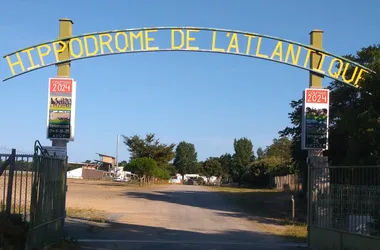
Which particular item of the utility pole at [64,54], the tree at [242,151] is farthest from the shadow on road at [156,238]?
the tree at [242,151]

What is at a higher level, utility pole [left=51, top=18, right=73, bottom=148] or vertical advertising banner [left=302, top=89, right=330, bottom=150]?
utility pole [left=51, top=18, right=73, bottom=148]

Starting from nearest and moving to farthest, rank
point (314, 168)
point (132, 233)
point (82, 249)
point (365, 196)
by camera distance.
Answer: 1. point (365, 196)
2. point (82, 249)
3. point (314, 168)
4. point (132, 233)

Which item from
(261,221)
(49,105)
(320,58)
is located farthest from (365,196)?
(261,221)

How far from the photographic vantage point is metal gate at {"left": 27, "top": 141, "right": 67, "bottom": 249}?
11.4 m

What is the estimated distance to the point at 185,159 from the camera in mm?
150125

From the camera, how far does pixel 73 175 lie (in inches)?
3925

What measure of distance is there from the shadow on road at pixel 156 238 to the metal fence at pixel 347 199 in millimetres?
1820

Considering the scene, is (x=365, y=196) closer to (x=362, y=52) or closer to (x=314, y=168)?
(x=314, y=168)

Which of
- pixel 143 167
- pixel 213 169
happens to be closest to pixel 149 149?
pixel 143 167

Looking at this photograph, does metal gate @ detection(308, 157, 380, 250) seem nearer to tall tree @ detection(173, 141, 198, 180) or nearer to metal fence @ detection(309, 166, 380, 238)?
metal fence @ detection(309, 166, 380, 238)

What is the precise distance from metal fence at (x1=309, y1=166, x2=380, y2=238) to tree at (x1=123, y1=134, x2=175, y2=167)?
6540 centimetres

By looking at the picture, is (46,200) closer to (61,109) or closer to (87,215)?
(61,109)

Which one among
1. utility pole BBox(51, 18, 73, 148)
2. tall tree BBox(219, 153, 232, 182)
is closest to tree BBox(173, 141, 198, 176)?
tall tree BBox(219, 153, 232, 182)

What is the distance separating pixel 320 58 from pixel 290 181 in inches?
1596
